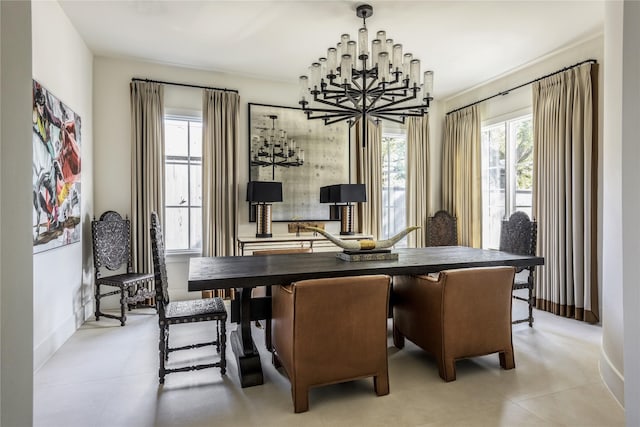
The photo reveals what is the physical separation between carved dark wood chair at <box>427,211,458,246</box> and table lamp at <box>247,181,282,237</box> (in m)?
2.62

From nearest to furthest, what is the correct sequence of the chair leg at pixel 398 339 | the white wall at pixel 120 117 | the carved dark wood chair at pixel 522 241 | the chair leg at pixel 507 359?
the chair leg at pixel 507 359, the chair leg at pixel 398 339, the carved dark wood chair at pixel 522 241, the white wall at pixel 120 117

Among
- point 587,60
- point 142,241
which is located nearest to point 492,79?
point 587,60

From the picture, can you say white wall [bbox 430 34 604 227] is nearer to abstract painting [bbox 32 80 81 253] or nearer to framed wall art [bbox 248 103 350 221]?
framed wall art [bbox 248 103 350 221]

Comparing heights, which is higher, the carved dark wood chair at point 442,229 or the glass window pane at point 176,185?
the glass window pane at point 176,185

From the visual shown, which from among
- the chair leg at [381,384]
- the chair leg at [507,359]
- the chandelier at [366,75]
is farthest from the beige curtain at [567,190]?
the chair leg at [381,384]

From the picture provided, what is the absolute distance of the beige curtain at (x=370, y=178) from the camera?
17.6 ft

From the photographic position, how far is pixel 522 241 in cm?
380

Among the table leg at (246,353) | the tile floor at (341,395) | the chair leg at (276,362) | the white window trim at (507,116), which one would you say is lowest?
the tile floor at (341,395)

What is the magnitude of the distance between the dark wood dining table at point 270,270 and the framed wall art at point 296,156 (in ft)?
6.51

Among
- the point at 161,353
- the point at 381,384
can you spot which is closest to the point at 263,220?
the point at 161,353
